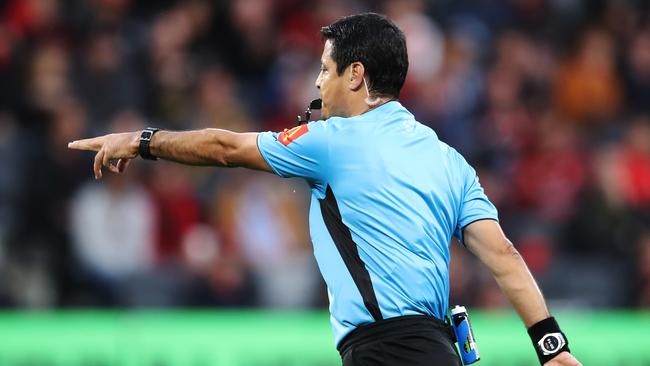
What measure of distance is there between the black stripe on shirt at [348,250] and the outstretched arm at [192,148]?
275mm

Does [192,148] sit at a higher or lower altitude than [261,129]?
lower

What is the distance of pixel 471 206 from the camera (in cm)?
531

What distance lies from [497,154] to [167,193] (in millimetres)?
3001

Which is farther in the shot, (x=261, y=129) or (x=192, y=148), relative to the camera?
(x=261, y=129)

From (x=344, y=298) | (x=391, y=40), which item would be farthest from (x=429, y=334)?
(x=391, y=40)

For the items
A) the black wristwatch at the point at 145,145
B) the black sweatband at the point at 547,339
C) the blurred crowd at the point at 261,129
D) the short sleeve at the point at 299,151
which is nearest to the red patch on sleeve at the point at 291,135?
the short sleeve at the point at 299,151

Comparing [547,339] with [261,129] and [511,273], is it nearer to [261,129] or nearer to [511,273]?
[511,273]

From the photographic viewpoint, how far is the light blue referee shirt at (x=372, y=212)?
199 inches

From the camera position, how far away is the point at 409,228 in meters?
5.09

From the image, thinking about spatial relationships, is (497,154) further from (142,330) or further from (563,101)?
(142,330)

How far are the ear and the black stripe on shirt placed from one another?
431 mm

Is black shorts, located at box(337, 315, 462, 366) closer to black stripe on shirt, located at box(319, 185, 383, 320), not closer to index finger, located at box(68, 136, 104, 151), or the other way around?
black stripe on shirt, located at box(319, 185, 383, 320)

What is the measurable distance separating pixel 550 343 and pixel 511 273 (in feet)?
1.03

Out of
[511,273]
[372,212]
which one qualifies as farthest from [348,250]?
[511,273]
